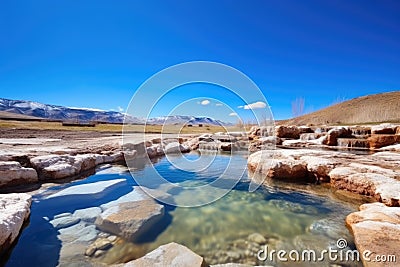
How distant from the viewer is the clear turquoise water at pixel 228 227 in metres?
3.12

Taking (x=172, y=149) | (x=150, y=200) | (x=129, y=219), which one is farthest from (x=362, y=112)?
(x=129, y=219)

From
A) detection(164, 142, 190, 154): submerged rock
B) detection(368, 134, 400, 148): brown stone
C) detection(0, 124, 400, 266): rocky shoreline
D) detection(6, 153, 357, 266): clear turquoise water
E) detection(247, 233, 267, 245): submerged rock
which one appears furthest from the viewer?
detection(164, 142, 190, 154): submerged rock

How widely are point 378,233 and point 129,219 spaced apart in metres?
3.97

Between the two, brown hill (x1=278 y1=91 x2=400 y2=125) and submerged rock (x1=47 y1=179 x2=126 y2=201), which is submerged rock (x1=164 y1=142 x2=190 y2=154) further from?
brown hill (x1=278 y1=91 x2=400 y2=125)

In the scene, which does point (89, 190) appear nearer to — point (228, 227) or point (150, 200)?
point (150, 200)

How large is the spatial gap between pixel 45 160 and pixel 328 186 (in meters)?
8.96

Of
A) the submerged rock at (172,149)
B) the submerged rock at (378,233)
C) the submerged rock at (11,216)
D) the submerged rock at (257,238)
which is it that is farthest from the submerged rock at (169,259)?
the submerged rock at (172,149)

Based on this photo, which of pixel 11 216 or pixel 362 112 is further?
pixel 362 112

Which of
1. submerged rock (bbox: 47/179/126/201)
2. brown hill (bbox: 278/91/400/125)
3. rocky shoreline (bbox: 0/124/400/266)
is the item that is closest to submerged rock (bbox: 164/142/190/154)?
rocky shoreline (bbox: 0/124/400/266)

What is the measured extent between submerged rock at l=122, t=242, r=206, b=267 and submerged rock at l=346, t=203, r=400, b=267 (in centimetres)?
216

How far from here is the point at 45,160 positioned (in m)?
6.68

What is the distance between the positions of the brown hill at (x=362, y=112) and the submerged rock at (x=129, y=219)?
201 ft

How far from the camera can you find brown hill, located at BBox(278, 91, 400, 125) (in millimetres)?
54875

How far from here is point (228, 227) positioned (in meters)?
4.09
